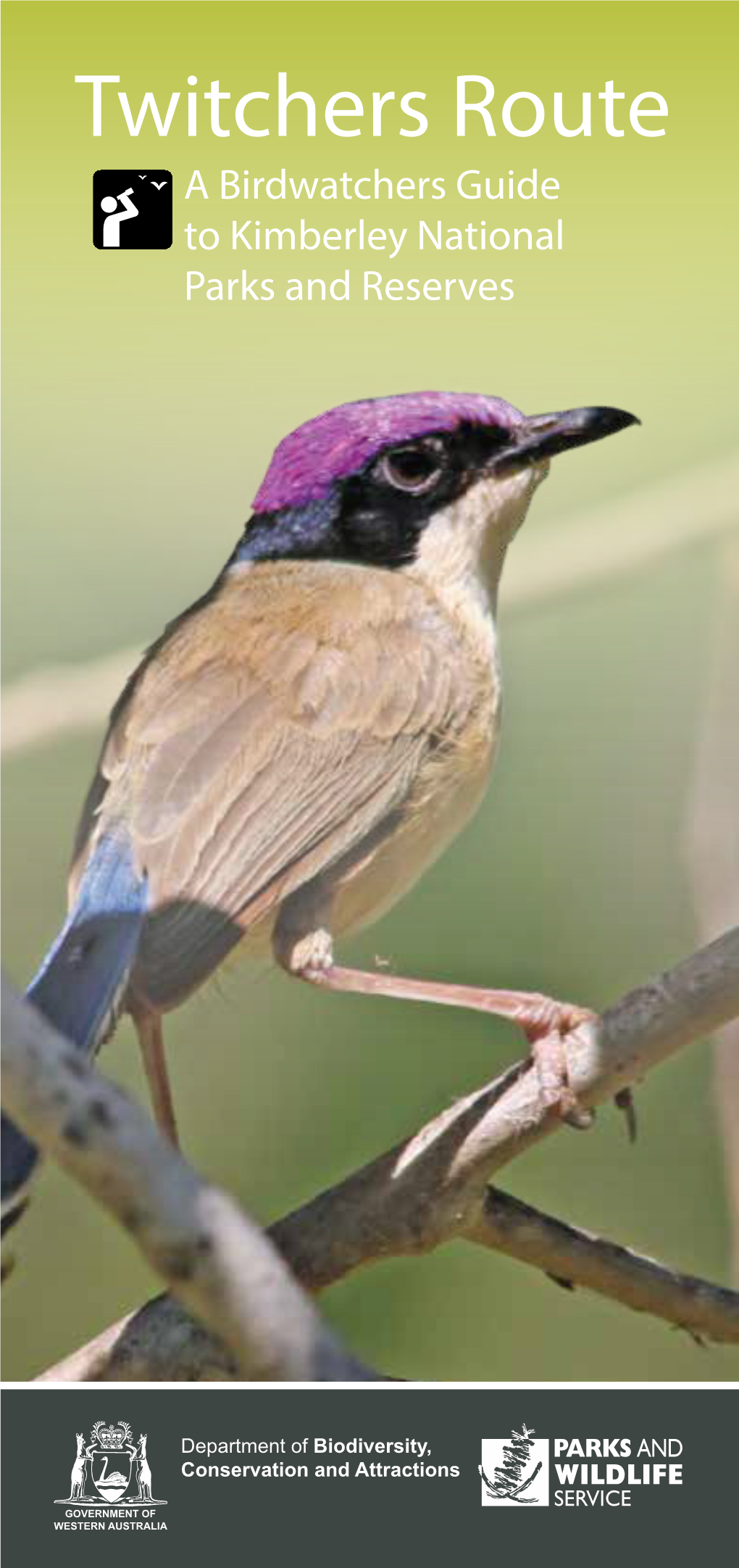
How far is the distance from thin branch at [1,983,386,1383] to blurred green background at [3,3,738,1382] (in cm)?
167

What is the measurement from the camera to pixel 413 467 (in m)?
4.34

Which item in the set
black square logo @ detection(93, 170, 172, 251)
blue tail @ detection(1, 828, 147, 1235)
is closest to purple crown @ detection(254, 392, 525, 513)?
black square logo @ detection(93, 170, 172, 251)

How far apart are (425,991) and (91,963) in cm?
78

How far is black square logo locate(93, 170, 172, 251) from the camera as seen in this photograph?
4.18m

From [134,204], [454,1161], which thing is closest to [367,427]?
[134,204]

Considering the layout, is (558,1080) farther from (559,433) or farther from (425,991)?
(559,433)

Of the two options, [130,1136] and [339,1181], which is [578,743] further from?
[130,1136]

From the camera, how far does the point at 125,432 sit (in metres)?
4.50

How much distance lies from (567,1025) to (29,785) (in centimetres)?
131

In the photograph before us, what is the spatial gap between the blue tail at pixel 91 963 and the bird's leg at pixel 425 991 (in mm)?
408

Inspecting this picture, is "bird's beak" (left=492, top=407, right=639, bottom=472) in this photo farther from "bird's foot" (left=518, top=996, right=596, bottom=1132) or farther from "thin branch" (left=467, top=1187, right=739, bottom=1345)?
"thin branch" (left=467, top=1187, right=739, bottom=1345)
